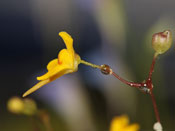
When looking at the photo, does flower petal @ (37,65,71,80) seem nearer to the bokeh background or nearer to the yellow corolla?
the yellow corolla

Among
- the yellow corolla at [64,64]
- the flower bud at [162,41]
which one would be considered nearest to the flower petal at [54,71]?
the yellow corolla at [64,64]

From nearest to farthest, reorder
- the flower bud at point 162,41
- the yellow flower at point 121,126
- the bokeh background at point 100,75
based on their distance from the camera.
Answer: the flower bud at point 162,41, the yellow flower at point 121,126, the bokeh background at point 100,75

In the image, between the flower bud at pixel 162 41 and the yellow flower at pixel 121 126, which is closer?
the flower bud at pixel 162 41

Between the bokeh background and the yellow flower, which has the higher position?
the bokeh background

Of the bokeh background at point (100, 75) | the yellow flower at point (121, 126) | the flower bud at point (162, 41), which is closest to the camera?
the flower bud at point (162, 41)

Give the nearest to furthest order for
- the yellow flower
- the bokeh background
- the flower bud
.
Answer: the flower bud → the yellow flower → the bokeh background

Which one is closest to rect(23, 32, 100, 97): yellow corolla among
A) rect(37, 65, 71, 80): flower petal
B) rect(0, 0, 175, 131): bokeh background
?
rect(37, 65, 71, 80): flower petal

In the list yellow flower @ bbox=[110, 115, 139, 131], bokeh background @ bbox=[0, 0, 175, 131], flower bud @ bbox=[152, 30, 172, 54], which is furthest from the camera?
bokeh background @ bbox=[0, 0, 175, 131]

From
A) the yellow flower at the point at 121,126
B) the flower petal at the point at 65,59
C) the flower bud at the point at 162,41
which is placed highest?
the flower petal at the point at 65,59

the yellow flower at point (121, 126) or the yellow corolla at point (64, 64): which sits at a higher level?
the yellow corolla at point (64, 64)

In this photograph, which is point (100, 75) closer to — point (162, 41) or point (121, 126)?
point (121, 126)

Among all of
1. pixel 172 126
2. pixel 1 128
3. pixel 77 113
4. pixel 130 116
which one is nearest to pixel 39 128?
pixel 77 113

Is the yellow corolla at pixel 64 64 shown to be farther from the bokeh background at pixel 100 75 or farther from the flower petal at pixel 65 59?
the bokeh background at pixel 100 75
